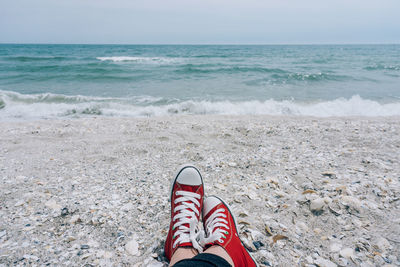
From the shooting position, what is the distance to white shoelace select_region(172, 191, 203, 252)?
176 cm

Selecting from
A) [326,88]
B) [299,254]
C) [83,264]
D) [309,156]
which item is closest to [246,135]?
[309,156]

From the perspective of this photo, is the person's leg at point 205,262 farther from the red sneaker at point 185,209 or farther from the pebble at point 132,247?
the pebble at point 132,247

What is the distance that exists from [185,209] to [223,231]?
43cm

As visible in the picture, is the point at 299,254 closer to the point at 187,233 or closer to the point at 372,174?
the point at 187,233

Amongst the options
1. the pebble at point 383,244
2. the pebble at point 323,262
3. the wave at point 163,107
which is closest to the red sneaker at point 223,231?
the pebble at point 323,262

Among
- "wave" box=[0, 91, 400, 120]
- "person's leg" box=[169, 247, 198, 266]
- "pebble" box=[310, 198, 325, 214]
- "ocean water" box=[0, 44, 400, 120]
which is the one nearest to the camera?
"person's leg" box=[169, 247, 198, 266]

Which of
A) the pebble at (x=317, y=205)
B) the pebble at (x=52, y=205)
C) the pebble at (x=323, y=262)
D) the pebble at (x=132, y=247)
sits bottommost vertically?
the pebble at (x=132, y=247)

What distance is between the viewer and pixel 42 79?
1236 cm

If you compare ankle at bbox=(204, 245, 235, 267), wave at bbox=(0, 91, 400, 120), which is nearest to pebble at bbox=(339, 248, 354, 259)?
ankle at bbox=(204, 245, 235, 267)

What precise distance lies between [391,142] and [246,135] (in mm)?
2246

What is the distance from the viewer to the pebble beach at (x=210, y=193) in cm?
172

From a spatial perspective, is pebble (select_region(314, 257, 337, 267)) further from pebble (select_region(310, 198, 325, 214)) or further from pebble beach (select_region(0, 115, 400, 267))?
pebble (select_region(310, 198, 325, 214))

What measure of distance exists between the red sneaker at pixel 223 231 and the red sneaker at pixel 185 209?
0.10 metres

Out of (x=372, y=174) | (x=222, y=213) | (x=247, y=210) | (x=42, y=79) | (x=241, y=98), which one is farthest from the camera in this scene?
(x=42, y=79)
